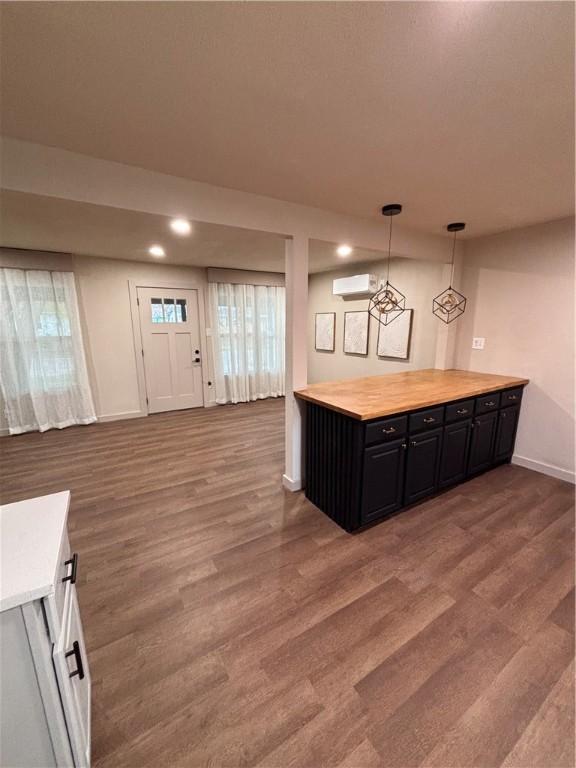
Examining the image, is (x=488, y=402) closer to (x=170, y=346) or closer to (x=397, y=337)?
(x=397, y=337)

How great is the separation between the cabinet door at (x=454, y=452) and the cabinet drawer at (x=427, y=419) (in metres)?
0.16

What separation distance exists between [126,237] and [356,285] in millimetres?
2868

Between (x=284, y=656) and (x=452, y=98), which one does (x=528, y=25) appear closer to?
(x=452, y=98)

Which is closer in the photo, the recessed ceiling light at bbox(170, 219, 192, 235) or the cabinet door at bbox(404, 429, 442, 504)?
the recessed ceiling light at bbox(170, 219, 192, 235)

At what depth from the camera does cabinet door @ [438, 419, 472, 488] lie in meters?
2.58

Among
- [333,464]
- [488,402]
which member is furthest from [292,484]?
[488,402]

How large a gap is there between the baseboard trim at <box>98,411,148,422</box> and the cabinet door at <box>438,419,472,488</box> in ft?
14.0

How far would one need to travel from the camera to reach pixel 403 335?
13.3 feet

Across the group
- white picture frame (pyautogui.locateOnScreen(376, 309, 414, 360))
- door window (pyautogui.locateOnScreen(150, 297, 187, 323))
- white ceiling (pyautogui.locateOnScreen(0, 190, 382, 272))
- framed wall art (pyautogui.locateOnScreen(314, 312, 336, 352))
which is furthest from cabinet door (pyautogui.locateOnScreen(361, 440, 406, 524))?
door window (pyautogui.locateOnScreen(150, 297, 187, 323))

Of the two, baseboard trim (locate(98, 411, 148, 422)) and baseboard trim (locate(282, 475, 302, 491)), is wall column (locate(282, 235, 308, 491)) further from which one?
baseboard trim (locate(98, 411, 148, 422))

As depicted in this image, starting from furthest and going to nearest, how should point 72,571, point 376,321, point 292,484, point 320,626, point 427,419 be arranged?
point 376,321 < point 292,484 < point 427,419 < point 320,626 < point 72,571

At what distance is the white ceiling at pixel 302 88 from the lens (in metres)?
0.93

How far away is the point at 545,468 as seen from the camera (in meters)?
3.04

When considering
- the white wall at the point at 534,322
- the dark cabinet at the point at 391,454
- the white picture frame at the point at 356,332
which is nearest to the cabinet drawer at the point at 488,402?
the dark cabinet at the point at 391,454
